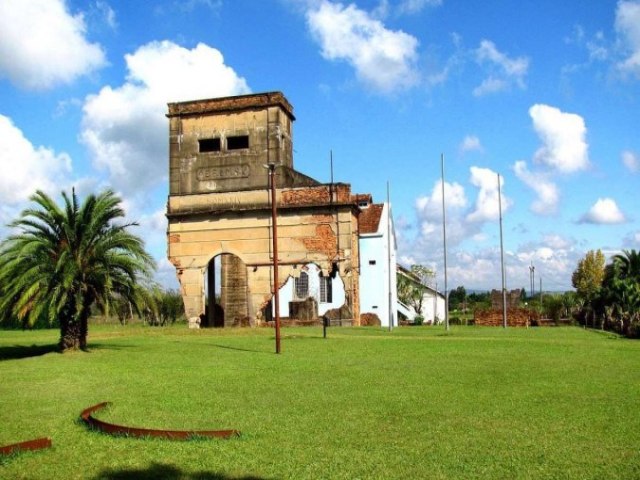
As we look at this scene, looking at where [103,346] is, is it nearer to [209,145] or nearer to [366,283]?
[209,145]

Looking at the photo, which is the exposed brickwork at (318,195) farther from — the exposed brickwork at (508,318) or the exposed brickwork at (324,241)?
the exposed brickwork at (508,318)

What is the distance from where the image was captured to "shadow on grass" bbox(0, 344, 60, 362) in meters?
21.4

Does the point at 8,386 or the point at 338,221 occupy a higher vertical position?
the point at 338,221

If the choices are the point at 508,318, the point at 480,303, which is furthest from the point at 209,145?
the point at 480,303

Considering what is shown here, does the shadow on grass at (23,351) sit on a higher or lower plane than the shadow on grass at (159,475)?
higher

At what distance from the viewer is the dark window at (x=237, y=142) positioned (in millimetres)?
39281

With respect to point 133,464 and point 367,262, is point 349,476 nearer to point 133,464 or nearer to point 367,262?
point 133,464

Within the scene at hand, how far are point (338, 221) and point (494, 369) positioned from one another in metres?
22.5

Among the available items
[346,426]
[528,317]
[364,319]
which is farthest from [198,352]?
[528,317]

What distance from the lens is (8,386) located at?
13.6 metres

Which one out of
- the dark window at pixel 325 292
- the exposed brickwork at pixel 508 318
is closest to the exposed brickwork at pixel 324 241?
the dark window at pixel 325 292

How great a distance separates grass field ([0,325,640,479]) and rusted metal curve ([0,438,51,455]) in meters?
0.18

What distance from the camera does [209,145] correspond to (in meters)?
39.8

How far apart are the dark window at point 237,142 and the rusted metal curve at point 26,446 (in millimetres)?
31839
